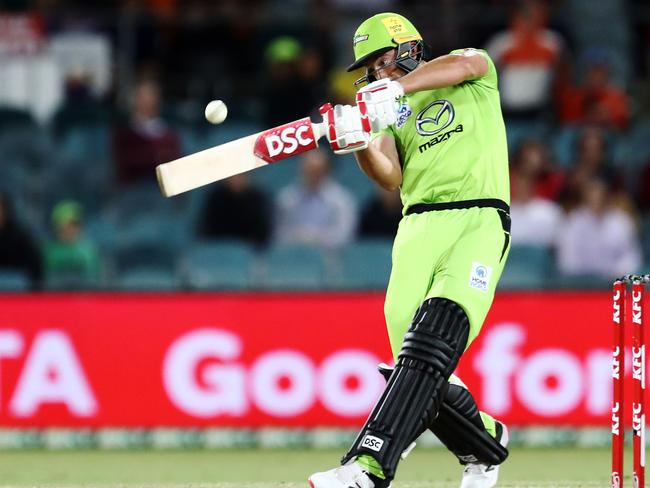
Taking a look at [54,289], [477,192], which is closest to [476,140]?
[477,192]

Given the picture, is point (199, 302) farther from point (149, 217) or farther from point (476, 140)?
point (476, 140)

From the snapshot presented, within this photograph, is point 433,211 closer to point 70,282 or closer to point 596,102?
point 70,282

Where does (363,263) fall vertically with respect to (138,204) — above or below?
below

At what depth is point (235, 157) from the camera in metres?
5.61

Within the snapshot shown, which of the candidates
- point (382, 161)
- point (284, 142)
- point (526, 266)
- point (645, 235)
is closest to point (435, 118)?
point (382, 161)

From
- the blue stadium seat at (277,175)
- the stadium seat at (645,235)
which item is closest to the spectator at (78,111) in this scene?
the blue stadium seat at (277,175)

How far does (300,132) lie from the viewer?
5668 millimetres

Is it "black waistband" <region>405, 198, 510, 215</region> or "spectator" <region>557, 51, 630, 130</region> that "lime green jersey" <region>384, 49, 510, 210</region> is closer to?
"black waistband" <region>405, 198, 510, 215</region>

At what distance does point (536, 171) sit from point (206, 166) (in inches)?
243

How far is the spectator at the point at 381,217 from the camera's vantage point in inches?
443

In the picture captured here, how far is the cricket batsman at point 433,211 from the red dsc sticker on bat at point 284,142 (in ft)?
0.30

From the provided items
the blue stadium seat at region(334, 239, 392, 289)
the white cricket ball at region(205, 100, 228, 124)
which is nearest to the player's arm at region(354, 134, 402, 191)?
the white cricket ball at region(205, 100, 228, 124)

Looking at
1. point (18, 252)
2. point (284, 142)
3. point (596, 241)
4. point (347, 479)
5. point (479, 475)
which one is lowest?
point (347, 479)

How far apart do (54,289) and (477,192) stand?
4.97 metres
